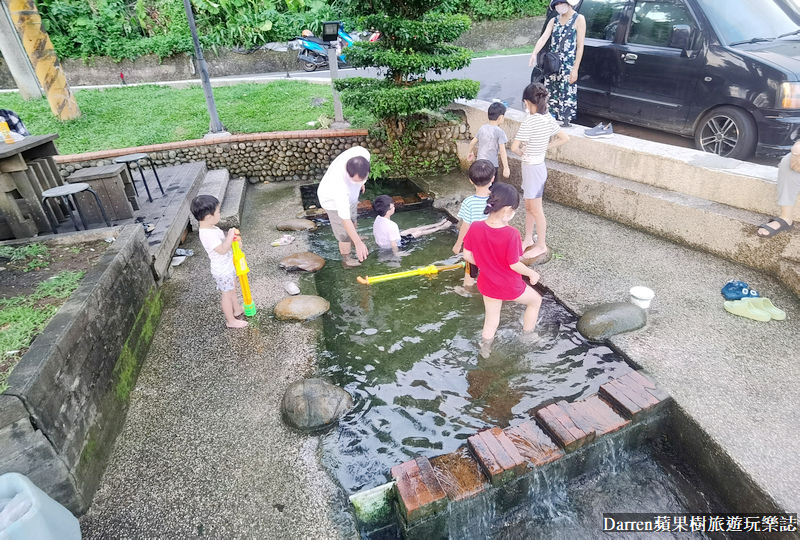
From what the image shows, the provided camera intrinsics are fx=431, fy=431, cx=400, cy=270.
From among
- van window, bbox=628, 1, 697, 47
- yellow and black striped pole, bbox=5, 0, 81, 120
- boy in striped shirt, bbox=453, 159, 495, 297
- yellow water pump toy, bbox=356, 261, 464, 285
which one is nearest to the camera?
boy in striped shirt, bbox=453, 159, 495, 297

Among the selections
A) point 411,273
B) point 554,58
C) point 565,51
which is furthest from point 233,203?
point 565,51

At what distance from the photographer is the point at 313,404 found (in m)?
3.15

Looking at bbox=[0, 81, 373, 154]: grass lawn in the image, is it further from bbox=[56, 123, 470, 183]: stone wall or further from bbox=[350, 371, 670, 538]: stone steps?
bbox=[350, 371, 670, 538]: stone steps

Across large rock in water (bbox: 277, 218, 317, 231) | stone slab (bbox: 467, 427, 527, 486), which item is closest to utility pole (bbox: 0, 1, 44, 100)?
large rock in water (bbox: 277, 218, 317, 231)

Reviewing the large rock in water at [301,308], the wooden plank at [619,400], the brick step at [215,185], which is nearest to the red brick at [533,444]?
the wooden plank at [619,400]

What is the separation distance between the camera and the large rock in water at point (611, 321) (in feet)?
12.0

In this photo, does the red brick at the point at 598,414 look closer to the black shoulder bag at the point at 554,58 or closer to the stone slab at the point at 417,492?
the stone slab at the point at 417,492

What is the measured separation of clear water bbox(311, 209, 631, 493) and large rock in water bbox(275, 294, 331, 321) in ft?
0.45

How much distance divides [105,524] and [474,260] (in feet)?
9.95

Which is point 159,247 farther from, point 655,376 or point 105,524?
point 655,376

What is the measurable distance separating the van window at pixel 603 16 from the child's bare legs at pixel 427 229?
3.93 metres

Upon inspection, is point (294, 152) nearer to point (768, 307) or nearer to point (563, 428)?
point (563, 428)

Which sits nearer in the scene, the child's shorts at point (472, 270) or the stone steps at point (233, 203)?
the child's shorts at point (472, 270)

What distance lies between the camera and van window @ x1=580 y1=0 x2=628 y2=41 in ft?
21.4
